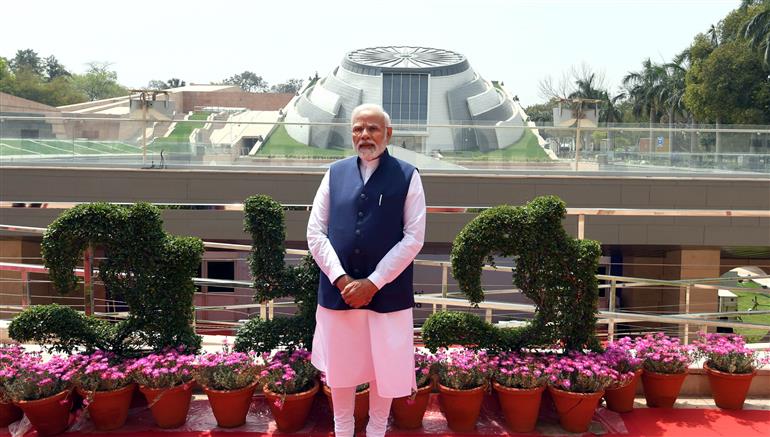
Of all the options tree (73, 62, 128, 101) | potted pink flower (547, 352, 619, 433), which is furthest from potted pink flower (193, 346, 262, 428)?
tree (73, 62, 128, 101)

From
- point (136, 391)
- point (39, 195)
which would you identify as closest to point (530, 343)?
point (136, 391)

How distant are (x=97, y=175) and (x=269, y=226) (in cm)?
766

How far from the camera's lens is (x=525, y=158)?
32.9 feet

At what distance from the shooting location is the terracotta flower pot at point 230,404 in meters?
2.90

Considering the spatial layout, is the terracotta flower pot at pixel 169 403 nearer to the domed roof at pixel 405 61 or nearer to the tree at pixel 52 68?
the domed roof at pixel 405 61

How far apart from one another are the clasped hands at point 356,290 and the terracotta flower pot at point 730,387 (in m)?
2.04

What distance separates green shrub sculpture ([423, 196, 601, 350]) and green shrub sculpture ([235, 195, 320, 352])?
0.65 metres

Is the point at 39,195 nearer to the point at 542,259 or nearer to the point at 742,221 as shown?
the point at 542,259

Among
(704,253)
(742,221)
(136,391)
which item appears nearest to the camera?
(136,391)

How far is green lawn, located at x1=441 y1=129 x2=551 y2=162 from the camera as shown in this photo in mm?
9891

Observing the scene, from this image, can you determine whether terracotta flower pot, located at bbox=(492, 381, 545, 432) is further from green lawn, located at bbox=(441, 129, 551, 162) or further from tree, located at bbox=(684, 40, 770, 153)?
tree, located at bbox=(684, 40, 770, 153)

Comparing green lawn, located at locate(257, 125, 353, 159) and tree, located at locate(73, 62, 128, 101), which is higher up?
tree, located at locate(73, 62, 128, 101)

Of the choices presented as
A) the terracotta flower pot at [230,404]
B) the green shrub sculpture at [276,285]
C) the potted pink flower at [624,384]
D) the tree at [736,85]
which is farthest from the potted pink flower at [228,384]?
the tree at [736,85]

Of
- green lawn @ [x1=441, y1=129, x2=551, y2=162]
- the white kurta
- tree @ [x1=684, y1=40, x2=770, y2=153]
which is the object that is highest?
tree @ [x1=684, y1=40, x2=770, y2=153]
